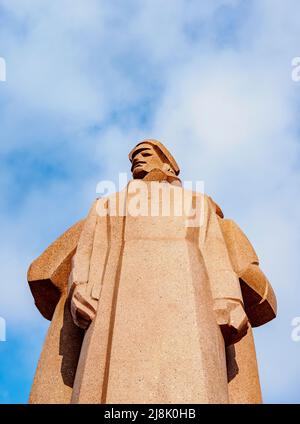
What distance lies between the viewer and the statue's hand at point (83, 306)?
7.54 meters

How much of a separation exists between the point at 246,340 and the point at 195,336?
7.88ft

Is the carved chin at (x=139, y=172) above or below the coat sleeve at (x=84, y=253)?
above

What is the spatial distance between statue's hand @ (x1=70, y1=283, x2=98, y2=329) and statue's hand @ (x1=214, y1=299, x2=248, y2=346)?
124 centimetres

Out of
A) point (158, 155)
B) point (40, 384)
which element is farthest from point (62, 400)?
point (158, 155)

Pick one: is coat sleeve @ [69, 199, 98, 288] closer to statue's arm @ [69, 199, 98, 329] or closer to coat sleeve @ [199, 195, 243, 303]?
statue's arm @ [69, 199, 98, 329]

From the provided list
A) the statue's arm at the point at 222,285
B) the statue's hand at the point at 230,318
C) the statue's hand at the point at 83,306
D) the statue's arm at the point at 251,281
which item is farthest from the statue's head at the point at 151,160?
the statue's hand at the point at 230,318

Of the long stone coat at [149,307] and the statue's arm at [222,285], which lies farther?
the statue's arm at [222,285]

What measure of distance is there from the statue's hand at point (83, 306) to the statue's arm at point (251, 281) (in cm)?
213

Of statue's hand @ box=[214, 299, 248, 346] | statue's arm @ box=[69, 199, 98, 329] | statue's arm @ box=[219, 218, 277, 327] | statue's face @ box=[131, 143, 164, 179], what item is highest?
statue's face @ box=[131, 143, 164, 179]

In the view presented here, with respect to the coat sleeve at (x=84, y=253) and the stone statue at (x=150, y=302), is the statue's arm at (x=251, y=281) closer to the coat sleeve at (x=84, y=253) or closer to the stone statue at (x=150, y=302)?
the stone statue at (x=150, y=302)

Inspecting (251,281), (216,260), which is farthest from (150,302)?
(251,281)

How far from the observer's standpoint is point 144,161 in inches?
397

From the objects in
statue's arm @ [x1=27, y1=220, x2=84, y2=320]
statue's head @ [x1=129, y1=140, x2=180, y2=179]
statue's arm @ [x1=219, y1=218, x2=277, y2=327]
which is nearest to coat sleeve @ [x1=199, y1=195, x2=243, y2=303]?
statue's arm @ [x1=219, y1=218, x2=277, y2=327]

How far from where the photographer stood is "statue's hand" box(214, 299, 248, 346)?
736 cm
